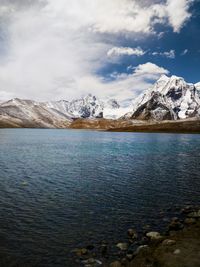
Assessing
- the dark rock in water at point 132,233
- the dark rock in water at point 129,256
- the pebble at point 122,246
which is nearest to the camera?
the dark rock in water at point 129,256

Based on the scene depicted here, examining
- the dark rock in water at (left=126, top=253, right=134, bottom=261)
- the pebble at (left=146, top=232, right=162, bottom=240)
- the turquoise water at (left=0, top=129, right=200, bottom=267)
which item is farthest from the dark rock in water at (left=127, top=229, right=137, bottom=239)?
the dark rock in water at (left=126, top=253, right=134, bottom=261)

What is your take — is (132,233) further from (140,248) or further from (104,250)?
(104,250)

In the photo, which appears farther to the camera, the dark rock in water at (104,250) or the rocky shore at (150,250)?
the dark rock in water at (104,250)

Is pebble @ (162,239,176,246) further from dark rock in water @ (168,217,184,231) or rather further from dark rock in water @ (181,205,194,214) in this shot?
dark rock in water @ (181,205,194,214)

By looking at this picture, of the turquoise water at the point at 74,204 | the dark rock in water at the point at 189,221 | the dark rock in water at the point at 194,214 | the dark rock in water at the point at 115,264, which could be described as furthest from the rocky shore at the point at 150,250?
the dark rock in water at the point at 194,214

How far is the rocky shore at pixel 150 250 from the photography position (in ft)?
70.7

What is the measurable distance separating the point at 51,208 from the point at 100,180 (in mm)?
17419

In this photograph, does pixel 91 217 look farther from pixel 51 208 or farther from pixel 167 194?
pixel 167 194

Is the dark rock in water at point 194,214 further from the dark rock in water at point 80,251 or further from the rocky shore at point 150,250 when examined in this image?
the dark rock in water at point 80,251

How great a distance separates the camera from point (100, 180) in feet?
167

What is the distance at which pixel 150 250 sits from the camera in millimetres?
23750

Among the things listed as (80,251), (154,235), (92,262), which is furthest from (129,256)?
(154,235)

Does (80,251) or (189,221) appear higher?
(189,221)

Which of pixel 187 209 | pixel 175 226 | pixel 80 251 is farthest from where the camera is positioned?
pixel 187 209
